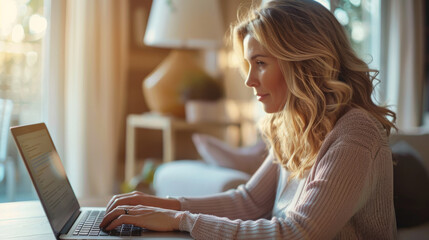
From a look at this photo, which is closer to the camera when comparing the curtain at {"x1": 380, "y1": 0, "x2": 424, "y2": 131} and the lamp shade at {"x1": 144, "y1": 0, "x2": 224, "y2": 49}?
the lamp shade at {"x1": 144, "y1": 0, "x2": 224, "y2": 49}

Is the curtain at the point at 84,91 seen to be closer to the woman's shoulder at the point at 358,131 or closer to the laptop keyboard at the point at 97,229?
the laptop keyboard at the point at 97,229

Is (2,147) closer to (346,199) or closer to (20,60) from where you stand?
(20,60)

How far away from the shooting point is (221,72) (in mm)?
3889

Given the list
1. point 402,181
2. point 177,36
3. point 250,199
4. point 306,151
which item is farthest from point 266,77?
point 177,36

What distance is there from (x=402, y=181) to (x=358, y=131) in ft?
3.30

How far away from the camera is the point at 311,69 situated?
1.19m

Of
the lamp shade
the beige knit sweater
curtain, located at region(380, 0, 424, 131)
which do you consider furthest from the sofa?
curtain, located at region(380, 0, 424, 131)

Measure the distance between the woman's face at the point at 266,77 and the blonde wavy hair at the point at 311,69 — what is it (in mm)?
23

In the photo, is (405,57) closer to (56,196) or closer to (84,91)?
(84,91)

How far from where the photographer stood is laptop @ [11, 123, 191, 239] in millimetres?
983

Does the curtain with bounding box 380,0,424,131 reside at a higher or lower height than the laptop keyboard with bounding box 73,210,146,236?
higher

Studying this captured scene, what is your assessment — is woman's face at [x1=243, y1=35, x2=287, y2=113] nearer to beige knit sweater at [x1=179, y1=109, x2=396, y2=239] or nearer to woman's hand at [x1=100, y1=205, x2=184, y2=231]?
beige knit sweater at [x1=179, y1=109, x2=396, y2=239]

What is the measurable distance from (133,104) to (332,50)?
262cm

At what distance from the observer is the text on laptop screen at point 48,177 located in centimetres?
98
